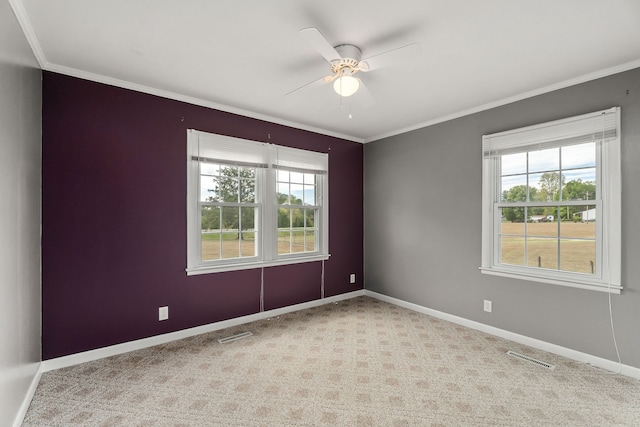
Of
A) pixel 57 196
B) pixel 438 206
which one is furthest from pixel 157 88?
pixel 438 206

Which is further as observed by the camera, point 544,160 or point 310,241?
point 310,241

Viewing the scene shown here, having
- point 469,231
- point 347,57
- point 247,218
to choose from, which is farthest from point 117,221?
point 469,231

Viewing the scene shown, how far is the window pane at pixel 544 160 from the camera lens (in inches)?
119

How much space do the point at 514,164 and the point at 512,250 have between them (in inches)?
37.3

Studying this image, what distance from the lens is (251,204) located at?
3838 mm

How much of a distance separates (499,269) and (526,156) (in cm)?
126

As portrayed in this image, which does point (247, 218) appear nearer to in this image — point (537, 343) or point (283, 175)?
point (283, 175)

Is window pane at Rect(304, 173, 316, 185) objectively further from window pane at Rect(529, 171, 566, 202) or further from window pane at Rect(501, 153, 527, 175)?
window pane at Rect(529, 171, 566, 202)

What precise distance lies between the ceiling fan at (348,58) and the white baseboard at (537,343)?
2915 mm

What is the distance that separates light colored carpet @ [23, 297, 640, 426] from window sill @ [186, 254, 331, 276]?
2.28 ft

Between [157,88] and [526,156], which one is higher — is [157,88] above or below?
above

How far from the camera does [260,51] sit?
2.39 meters

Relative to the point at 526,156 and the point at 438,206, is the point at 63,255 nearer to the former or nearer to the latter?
the point at 438,206

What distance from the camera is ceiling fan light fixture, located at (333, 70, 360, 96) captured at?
2.36 meters
